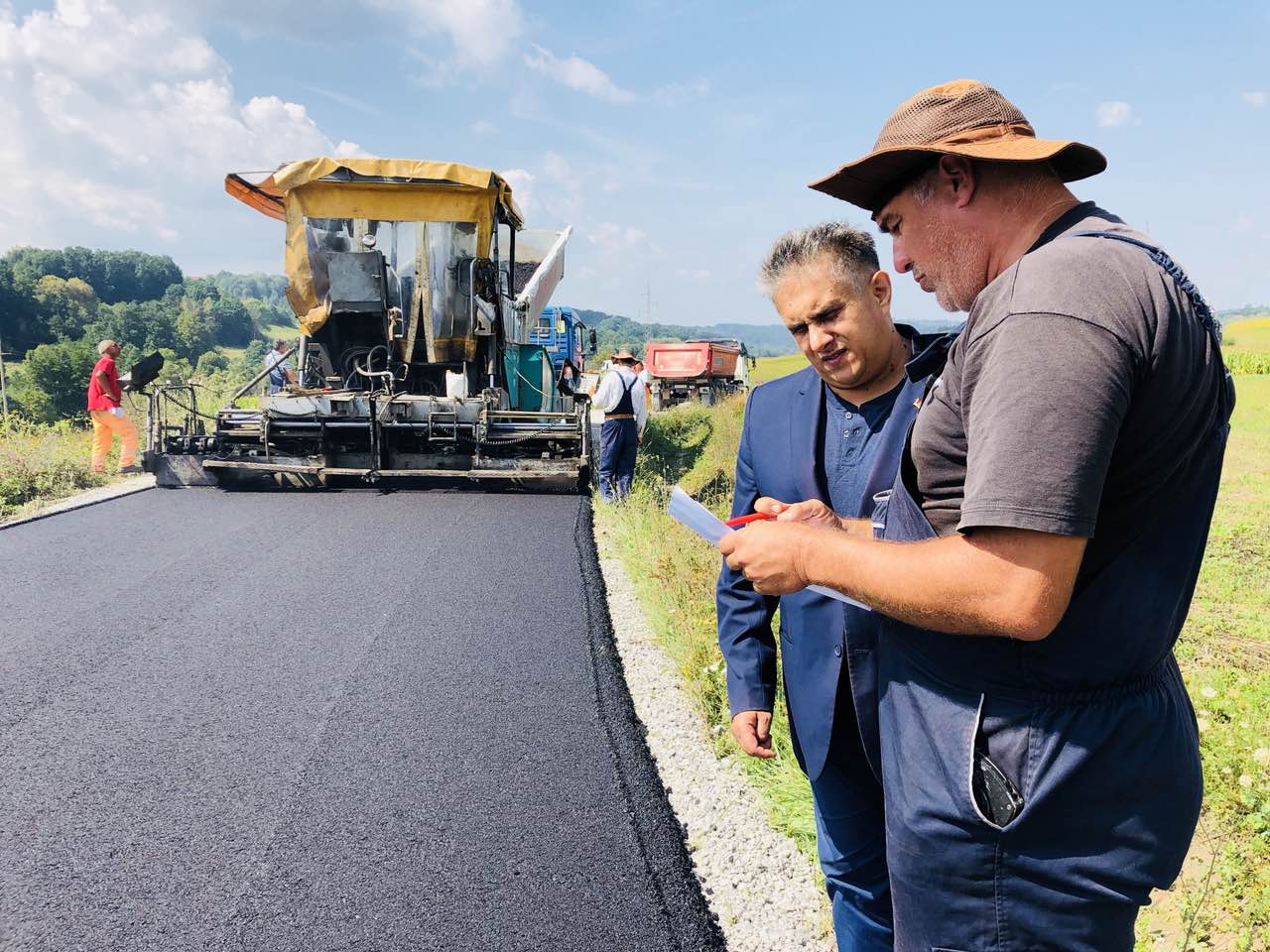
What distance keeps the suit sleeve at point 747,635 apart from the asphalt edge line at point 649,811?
0.62 m

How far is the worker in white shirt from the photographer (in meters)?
8.38

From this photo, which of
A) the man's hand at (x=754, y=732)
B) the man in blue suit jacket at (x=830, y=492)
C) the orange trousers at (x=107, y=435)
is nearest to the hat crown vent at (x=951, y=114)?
the man in blue suit jacket at (x=830, y=492)

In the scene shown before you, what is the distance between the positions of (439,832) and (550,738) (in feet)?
2.46

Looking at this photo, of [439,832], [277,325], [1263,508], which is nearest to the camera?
[439,832]

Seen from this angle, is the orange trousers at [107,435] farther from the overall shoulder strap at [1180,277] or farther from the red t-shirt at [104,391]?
the overall shoulder strap at [1180,277]

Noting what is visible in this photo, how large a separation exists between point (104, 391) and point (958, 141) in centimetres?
1128

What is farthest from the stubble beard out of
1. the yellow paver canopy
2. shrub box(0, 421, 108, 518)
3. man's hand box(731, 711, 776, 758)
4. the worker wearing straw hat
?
the worker wearing straw hat

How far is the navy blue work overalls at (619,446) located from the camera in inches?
332

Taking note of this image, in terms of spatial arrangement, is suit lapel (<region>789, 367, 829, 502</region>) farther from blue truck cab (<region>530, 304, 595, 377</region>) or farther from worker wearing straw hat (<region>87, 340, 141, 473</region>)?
blue truck cab (<region>530, 304, 595, 377</region>)

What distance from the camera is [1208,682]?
3496mm

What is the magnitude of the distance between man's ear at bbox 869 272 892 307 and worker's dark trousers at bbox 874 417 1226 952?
3.42 ft

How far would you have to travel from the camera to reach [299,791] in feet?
9.40

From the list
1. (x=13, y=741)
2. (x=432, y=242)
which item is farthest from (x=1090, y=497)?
(x=432, y=242)

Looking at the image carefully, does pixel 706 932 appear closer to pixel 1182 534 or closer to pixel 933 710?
pixel 933 710
